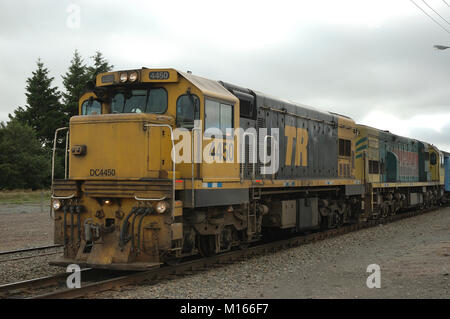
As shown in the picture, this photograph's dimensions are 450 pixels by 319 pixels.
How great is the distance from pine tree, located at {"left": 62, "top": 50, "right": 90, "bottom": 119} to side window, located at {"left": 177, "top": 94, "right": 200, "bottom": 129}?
43541 millimetres

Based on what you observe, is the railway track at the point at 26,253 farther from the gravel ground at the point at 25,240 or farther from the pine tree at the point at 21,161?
the pine tree at the point at 21,161

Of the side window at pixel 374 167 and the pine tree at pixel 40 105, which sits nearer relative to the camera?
the side window at pixel 374 167

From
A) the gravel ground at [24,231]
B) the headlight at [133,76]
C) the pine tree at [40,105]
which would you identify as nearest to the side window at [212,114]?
the headlight at [133,76]

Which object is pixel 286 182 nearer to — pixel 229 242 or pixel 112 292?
pixel 229 242

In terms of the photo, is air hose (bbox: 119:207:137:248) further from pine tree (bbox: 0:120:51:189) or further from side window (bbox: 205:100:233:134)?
pine tree (bbox: 0:120:51:189)

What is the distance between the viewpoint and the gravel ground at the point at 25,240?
928 centimetres

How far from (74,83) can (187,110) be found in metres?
46.5

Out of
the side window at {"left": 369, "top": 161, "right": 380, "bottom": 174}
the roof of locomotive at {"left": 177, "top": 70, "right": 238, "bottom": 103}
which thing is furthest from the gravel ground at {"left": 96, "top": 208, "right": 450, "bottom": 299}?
the side window at {"left": 369, "top": 161, "right": 380, "bottom": 174}

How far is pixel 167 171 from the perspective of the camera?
8.59 meters

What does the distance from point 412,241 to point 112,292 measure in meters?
9.14

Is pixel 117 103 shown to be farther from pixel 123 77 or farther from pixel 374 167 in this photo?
pixel 374 167

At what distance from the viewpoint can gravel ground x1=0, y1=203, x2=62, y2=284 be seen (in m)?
9.28

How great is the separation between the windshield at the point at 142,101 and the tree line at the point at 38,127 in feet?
115
